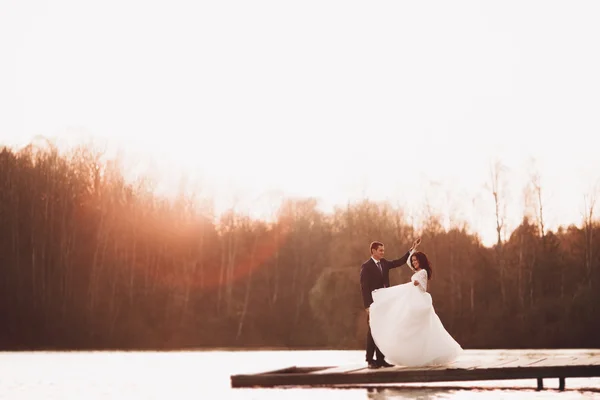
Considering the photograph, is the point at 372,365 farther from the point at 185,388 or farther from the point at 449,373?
the point at 185,388

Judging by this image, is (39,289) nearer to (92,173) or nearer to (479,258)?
(92,173)

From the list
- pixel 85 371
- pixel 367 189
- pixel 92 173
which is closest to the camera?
pixel 85 371

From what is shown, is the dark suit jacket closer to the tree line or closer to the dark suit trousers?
the dark suit trousers

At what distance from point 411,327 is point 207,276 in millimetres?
48717

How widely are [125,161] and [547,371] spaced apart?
4802 cm

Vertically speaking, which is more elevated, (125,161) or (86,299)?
(125,161)

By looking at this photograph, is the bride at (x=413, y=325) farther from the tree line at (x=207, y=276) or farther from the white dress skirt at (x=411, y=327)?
the tree line at (x=207, y=276)

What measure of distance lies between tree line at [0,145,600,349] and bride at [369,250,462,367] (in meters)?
34.9

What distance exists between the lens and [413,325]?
16.7 m

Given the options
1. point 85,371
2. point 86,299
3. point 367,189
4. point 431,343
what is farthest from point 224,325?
point 431,343

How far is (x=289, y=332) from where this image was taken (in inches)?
2418

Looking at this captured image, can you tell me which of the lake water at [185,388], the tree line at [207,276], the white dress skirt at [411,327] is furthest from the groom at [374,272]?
the tree line at [207,276]

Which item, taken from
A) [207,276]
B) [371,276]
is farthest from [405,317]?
[207,276]

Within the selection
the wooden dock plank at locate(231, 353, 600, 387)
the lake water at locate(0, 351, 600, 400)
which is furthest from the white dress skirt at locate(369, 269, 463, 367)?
the lake water at locate(0, 351, 600, 400)
